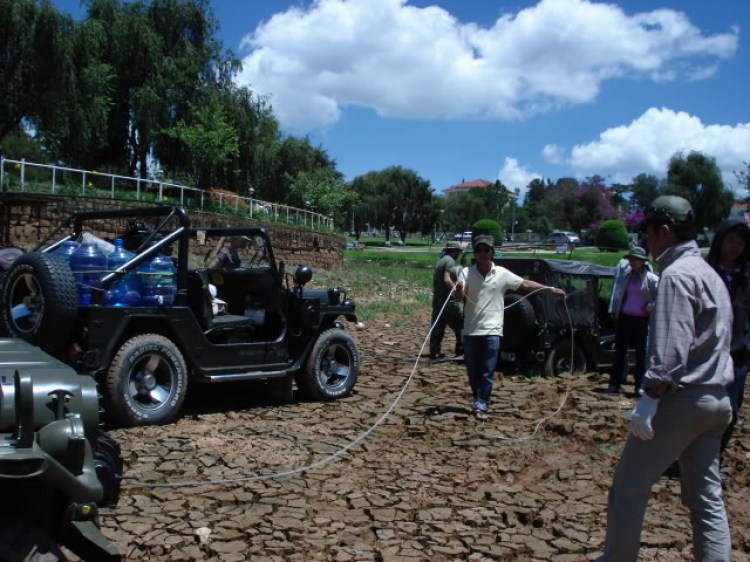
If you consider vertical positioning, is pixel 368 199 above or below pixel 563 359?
above

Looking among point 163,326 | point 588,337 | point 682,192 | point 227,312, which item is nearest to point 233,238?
point 227,312

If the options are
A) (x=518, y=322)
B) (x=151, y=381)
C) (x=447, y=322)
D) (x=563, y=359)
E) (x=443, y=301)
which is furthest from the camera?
(x=447, y=322)

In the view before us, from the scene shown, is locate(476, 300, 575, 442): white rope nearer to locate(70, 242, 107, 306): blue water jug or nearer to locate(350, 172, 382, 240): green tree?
locate(70, 242, 107, 306): blue water jug

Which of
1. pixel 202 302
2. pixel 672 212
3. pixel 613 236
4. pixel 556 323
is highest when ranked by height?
pixel 613 236

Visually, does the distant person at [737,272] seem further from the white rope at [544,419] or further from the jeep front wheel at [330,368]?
the jeep front wheel at [330,368]

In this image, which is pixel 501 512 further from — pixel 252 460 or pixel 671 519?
pixel 252 460

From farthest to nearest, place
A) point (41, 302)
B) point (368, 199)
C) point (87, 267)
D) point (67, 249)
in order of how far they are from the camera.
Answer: point (368, 199) → point (67, 249) → point (87, 267) → point (41, 302)

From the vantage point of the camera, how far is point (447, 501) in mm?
5133

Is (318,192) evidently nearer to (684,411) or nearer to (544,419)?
(544,419)

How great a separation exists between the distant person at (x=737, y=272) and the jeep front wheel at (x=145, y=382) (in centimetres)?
456

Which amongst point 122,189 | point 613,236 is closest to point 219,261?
point 122,189

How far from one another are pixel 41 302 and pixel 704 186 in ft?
248

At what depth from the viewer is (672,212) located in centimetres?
371

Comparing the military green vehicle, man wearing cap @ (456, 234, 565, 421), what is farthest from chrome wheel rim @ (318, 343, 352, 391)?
the military green vehicle
